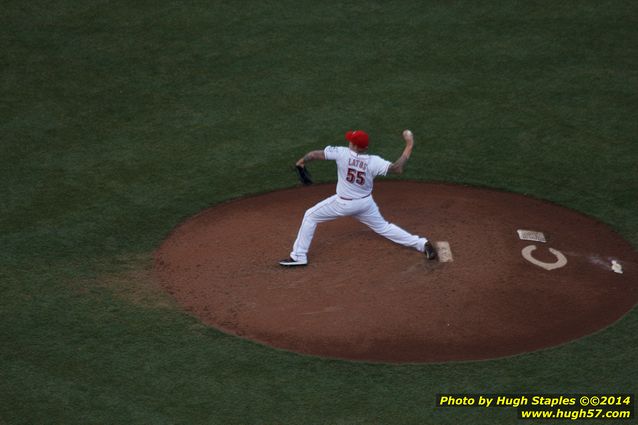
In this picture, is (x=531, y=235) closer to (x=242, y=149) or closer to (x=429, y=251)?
(x=429, y=251)

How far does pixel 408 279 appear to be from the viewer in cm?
1068

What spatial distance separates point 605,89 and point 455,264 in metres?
6.15

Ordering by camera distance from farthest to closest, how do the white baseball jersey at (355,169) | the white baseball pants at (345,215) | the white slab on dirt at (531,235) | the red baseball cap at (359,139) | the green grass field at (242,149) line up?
the white slab on dirt at (531,235)
the white baseball pants at (345,215)
the white baseball jersey at (355,169)
the red baseball cap at (359,139)
the green grass field at (242,149)

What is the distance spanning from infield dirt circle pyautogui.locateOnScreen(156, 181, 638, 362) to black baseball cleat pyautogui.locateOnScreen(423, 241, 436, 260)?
7 centimetres

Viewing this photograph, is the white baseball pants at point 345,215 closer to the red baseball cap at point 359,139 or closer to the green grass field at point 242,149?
the red baseball cap at point 359,139

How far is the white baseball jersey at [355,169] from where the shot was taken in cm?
1045

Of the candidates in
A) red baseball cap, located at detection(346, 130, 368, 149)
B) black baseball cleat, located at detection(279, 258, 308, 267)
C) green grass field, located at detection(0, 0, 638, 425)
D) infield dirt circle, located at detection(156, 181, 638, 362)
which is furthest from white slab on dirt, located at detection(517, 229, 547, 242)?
black baseball cleat, located at detection(279, 258, 308, 267)

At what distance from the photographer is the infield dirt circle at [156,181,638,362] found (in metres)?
9.78

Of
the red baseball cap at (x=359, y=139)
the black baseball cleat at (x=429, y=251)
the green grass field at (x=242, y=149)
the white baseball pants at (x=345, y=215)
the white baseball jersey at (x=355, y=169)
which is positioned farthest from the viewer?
the black baseball cleat at (x=429, y=251)

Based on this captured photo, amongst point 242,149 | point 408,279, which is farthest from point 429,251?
point 242,149

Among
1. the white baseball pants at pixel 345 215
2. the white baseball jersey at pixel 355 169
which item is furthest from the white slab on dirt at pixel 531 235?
the white baseball jersey at pixel 355 169

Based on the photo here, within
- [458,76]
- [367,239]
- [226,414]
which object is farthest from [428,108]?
[226,414]

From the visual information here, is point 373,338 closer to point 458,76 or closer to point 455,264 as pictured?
point 455,264

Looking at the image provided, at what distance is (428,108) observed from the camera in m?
15.0
